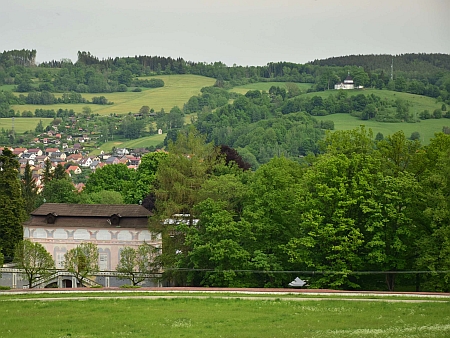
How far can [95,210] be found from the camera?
215 feet

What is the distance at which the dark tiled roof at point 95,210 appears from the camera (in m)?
64.8

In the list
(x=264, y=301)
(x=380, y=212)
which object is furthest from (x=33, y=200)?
(x=264, y=301)

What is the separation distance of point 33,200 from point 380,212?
5158 centimetres

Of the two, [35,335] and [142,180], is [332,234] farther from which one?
[142,180]

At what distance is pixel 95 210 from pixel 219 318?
3048 centimetres

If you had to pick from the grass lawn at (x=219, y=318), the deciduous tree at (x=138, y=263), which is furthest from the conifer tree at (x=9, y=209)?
the grass lawn at (x=219, y=318)

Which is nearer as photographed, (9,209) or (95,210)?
(95,210)

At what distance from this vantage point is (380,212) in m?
51.5

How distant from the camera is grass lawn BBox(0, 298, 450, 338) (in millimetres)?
33469

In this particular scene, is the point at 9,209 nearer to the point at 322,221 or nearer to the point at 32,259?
the point at 32,259

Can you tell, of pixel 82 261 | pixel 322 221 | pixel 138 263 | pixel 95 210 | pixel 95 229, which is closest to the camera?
pixel 322 221

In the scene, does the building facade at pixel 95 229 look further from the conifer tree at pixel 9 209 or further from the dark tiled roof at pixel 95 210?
the conifer tree at pixel 9 209

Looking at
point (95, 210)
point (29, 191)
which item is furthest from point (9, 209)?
Result: point (29, 191)

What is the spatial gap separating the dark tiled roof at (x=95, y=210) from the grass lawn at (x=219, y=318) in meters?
22.4
